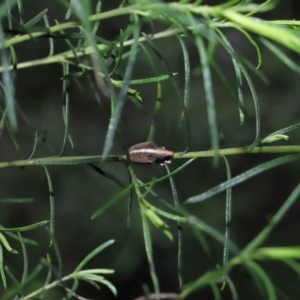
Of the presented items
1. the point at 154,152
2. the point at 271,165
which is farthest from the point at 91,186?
the point at 271,165

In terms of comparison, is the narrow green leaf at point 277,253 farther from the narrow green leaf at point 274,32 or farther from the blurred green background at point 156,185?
the blurred green background at point 156,185

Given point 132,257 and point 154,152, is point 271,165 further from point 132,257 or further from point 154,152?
point 132,257

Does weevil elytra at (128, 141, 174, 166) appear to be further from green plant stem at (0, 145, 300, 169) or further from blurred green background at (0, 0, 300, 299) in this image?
blurred green background at (0, 0, 300, 299)

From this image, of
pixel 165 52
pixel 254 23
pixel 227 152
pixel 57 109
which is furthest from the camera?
pixel 57 109

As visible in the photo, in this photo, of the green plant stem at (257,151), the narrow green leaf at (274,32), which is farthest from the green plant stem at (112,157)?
the narrow green leaf at (274,32)

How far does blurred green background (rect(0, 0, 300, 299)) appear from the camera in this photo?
1.27m

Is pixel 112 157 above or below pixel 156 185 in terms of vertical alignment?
above

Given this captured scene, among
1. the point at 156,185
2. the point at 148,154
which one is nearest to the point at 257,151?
the point at 148,154

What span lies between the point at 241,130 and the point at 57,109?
0.63 m

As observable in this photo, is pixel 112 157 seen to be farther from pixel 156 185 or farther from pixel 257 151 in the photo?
pixel 156 185

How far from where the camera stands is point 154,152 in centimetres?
39

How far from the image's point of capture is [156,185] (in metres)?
1.29

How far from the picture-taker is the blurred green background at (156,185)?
1268mm

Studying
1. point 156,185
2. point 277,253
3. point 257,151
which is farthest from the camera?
point 156,185
